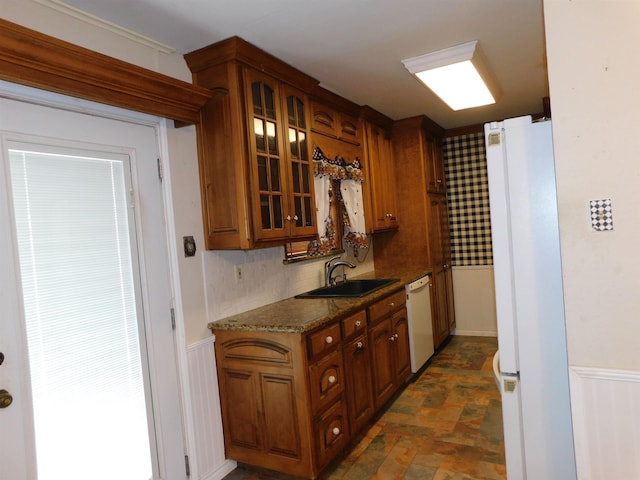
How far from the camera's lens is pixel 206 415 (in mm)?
2395

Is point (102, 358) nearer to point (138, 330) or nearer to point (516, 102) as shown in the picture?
point (138, 330)

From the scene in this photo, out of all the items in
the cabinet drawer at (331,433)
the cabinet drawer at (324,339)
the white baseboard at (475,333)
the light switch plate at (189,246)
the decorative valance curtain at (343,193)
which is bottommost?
the white baseboard at (475,333)

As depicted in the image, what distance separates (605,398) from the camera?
150 centimetres

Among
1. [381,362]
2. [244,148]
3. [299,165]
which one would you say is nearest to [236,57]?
[244,148]

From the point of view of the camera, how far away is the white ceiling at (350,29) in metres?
1.94

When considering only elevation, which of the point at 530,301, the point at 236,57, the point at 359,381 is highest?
the point at 236,57

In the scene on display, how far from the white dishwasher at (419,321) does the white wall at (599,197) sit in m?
2.13

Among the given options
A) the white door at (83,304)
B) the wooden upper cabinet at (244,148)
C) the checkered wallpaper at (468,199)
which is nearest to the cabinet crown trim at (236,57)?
the wooden upper cabinet at (244,148)

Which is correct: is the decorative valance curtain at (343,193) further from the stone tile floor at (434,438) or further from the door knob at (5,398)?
the door knob at (5,398)

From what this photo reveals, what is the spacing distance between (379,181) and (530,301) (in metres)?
2.51

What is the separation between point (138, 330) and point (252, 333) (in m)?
0.57

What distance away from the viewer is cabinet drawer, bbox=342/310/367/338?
2645mm

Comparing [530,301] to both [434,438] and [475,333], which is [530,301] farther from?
[475,333]

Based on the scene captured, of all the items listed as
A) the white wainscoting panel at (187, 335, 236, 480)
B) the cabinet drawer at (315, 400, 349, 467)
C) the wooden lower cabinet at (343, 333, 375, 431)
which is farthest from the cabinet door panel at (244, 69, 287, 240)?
the cabinet drawer at (315, 400, 349, 467)
